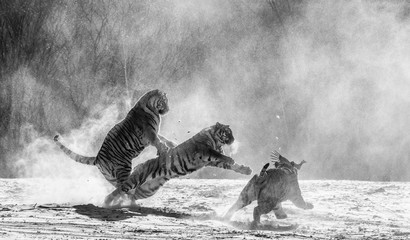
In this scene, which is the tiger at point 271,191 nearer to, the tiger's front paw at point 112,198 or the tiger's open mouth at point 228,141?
the tiger's open mouth at point 228,141

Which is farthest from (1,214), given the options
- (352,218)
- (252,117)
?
(252,117)

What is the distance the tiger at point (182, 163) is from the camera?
9664 millimetres

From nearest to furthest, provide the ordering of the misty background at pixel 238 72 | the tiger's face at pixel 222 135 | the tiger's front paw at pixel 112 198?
the tiger's face at pixel 222 135 → the tiger's front paw at pixel 112 198 → the misty background at pixel 238 72

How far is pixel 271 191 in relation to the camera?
9094mm

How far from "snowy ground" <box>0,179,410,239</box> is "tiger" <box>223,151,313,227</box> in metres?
0.17

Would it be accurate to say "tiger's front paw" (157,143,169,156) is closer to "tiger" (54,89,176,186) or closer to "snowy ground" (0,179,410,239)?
"tiger" (54,89,176,186)

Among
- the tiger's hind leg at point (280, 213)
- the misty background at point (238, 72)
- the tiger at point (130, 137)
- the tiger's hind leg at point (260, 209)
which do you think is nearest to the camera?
the tiger's hind leg at point (260, 209)

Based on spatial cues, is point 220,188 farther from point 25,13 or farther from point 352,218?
point 25,13

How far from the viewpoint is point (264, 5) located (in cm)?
2717

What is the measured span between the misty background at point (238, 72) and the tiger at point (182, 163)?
13145 millimetres

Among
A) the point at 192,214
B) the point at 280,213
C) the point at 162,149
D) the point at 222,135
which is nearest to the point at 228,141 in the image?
the point at 222,135

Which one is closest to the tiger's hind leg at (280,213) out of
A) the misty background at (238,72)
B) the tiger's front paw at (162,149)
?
the tiger's front paw at (162,149)

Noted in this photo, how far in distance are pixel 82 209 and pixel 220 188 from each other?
339 cm

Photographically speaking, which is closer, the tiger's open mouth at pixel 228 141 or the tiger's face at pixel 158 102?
the tiger's open mouth at pixel 228 141
